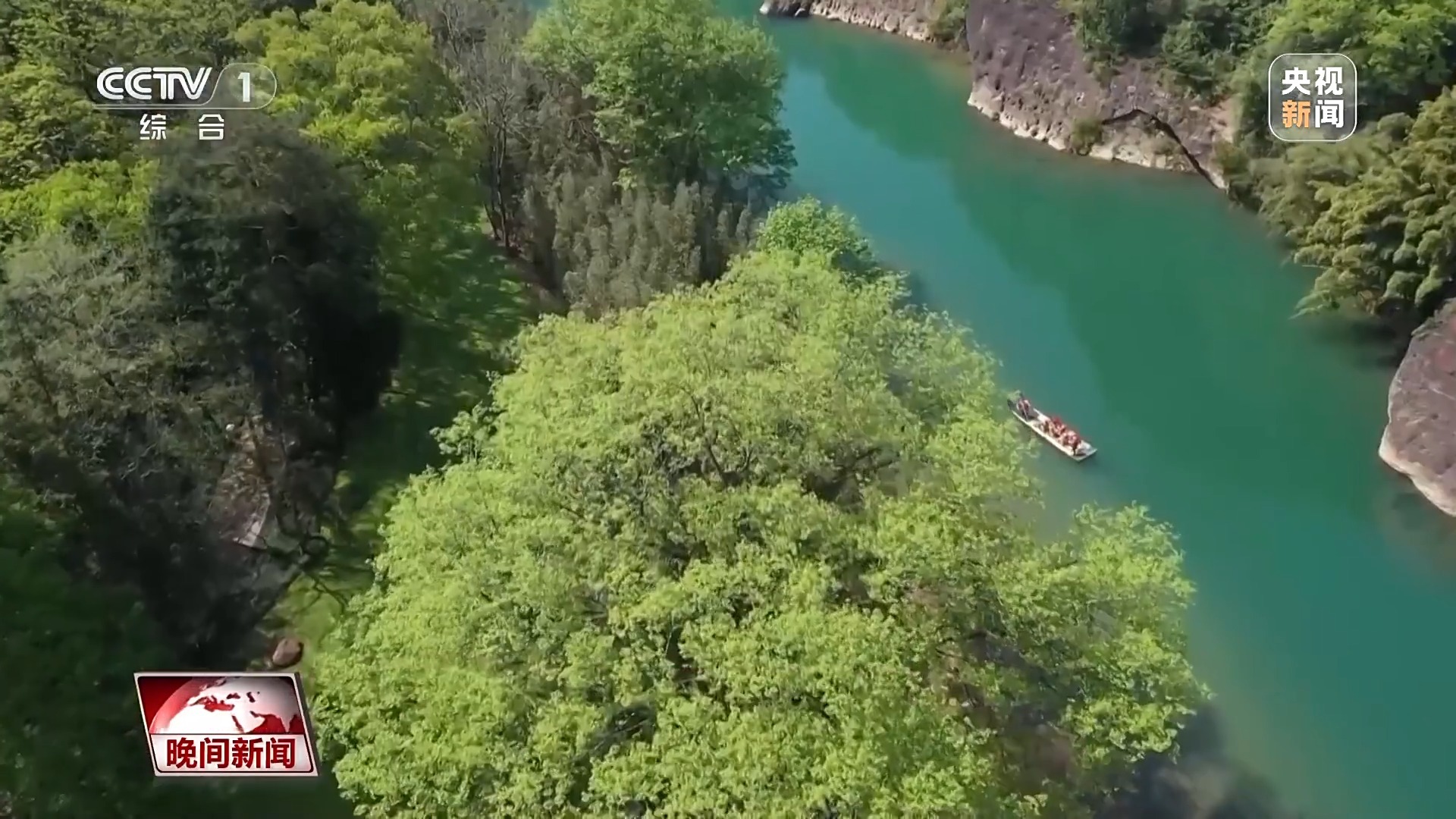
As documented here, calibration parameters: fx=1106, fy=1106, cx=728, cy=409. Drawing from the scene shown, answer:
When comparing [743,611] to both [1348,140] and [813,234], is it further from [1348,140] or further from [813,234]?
[1348,140]

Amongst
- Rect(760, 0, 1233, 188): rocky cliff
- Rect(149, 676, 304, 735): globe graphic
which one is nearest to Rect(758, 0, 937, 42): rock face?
Rect(760, 0, 1233, 188): rocky cliff

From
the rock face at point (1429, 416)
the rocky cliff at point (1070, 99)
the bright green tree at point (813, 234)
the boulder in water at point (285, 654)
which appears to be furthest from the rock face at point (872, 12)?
the boulder in water at point (285, 654)

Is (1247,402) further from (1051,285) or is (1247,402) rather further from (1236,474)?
(1051,285)

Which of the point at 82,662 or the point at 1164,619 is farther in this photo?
the point at 1164,619

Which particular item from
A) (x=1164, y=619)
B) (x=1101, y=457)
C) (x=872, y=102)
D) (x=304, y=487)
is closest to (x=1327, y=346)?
(x=1101, y=457)

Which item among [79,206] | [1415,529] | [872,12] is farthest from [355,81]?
[872,12]

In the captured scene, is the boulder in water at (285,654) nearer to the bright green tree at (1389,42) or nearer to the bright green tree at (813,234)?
the bright green tree at (813,234)
